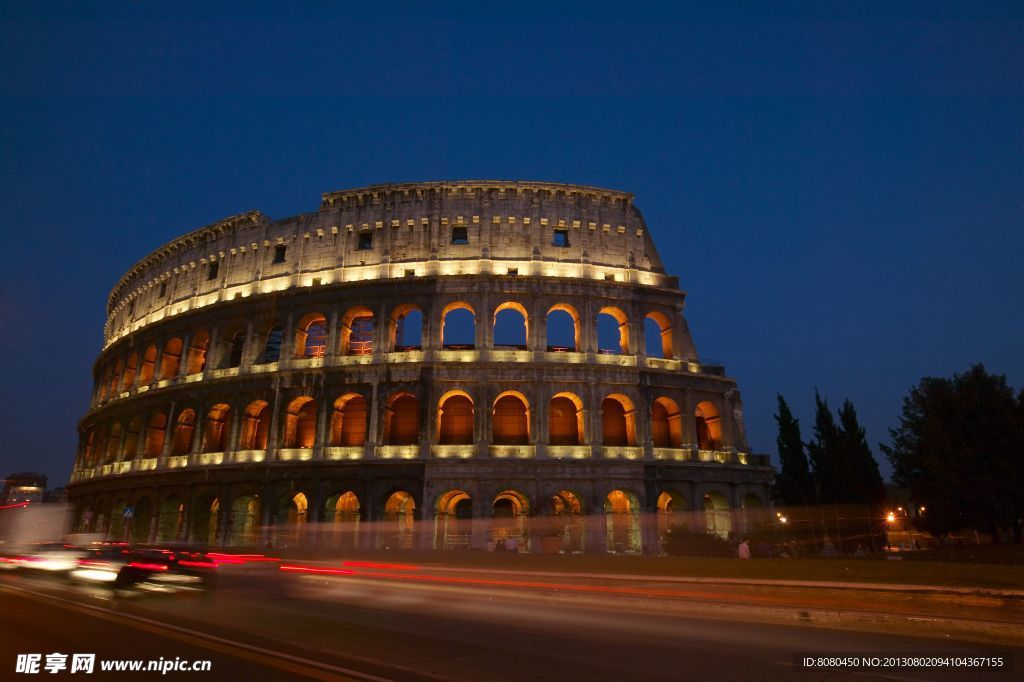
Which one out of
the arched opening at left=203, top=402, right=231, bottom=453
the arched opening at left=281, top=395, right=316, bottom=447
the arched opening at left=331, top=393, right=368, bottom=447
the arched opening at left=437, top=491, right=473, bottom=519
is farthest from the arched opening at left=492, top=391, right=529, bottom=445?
the arched opening at left=203, top=402, right=231, bottom=453

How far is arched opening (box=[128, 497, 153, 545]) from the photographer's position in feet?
120

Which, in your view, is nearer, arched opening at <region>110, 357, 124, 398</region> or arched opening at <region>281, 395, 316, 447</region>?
arched opening at <region>281, 395, 316, 447</region>

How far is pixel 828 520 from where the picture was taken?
30.1 metres

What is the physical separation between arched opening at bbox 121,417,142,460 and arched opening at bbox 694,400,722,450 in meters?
36.6

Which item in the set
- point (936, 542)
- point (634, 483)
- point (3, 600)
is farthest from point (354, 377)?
point (936, 542)

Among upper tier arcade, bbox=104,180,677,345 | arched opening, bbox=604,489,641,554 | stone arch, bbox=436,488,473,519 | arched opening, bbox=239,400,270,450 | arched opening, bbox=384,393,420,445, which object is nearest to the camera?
arched opening, bbox=604,489,641,554

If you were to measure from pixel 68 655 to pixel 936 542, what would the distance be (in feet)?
116

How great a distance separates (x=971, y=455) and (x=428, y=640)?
2468cm

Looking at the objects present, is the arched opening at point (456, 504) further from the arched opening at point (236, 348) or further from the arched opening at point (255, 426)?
the arched opening at point (236, 348)

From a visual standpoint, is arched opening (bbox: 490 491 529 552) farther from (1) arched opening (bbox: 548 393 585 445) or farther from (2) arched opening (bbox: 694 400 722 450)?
(2) arched opening (bbox: 694 400 722 450)

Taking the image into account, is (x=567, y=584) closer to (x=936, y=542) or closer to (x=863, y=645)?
(x=863, y=645)

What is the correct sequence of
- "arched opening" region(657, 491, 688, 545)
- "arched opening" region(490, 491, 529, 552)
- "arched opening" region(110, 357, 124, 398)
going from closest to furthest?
"arched opening" region(490, 491, 529, 552) < "arched opening" region(657, 491, 688, 545) < "arched opening" region(110, 357, 124, 398)

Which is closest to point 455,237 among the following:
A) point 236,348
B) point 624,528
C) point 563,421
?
point 563,421

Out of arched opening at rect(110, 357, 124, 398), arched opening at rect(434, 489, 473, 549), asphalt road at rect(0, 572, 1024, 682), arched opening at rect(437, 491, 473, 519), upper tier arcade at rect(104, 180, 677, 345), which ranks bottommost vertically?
asphalt road at rect(0, 572, 1024, 682)
